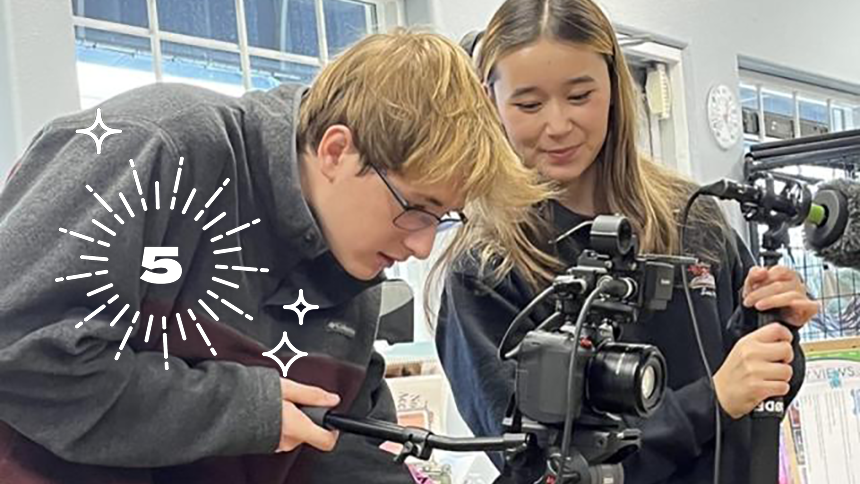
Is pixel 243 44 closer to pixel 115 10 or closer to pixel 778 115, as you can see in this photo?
pixel 115 10

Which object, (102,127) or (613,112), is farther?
(613,112)

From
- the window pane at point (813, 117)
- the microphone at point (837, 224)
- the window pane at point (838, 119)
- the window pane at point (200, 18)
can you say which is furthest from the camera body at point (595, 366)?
the window pane at point (838, 119)

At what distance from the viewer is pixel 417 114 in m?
0.81

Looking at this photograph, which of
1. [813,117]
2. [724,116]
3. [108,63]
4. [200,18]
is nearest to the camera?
[108,63]

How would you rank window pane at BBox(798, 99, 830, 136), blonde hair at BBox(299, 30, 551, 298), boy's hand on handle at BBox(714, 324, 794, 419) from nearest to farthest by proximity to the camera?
1. blonde hair at BBox(299, 30, 551, 298)
2. boy's hand on handle at BBox(714, 324, 794, 419)
3. window pane at BBox(798, 99, 830, 136)

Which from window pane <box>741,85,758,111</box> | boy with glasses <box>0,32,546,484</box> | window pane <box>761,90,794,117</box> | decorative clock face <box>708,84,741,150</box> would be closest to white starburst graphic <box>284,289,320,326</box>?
boy with glasses <box>0,32,546,484</box>

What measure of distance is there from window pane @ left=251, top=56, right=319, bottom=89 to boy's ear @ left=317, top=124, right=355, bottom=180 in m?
0.97

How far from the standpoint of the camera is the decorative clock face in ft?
8.73

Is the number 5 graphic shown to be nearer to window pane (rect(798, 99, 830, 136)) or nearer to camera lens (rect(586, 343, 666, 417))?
camera lens (rect(586, 343, 666, 417))

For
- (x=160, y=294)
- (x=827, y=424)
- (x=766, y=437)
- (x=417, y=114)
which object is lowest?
(x=827, y=424)

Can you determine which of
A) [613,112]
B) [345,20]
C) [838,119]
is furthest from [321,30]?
[838,119]

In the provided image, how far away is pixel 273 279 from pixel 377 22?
4.04 feet

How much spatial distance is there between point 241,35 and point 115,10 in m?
0.25

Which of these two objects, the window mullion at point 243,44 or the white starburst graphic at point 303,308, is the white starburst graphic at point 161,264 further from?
the window mullion at point 243,44
